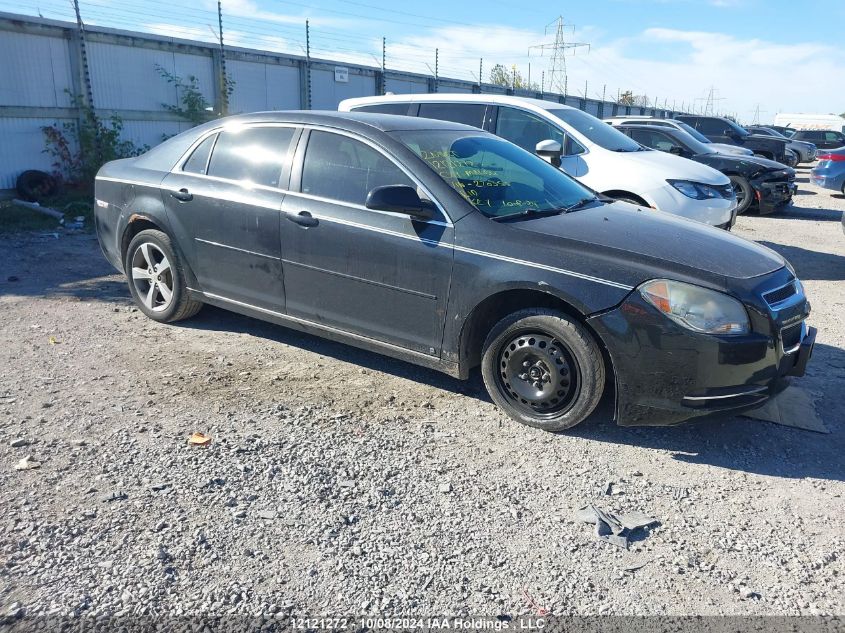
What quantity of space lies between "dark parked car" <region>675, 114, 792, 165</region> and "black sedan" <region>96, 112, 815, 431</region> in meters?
15.7

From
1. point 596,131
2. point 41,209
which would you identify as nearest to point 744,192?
point 596,131

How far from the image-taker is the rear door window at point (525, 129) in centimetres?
806

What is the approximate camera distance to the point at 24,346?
201 inches

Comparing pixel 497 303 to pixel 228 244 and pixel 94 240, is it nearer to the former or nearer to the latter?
pixel 228 244

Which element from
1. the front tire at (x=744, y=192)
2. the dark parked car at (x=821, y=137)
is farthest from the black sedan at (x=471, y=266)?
the dark parked car at (x=821, y=137)

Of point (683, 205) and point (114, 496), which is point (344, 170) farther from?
point (683, 205)

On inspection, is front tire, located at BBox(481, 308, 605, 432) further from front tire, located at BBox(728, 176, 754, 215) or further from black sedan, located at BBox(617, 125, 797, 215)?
front tire, located at BBox(728, 176, 754, 215)

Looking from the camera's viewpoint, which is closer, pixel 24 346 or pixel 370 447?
pixel 370 447

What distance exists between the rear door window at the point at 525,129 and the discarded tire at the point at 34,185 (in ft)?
25.7

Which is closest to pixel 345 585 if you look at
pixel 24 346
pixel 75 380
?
pixel 75 380

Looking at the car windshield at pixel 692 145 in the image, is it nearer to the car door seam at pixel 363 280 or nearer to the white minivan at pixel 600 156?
the white minivan at pixel 600 156

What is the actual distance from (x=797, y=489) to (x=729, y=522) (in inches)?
22.5

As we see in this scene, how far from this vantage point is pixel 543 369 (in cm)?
393

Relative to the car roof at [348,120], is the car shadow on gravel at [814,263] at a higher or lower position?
lower
